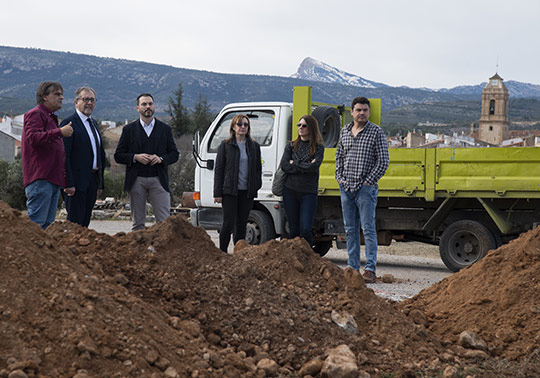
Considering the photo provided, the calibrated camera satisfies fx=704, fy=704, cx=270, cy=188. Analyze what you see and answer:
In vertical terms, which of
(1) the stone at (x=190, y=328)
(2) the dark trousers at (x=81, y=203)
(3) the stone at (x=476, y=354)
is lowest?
(3) the stone at (x=476, y=354)

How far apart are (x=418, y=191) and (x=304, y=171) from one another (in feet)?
9.16

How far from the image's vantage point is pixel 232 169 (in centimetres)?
792

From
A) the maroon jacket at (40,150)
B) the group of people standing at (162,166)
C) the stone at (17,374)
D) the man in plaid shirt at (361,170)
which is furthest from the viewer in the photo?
the man in plaid shirt at (361,170)

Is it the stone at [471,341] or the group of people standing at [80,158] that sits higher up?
the group of people standing at [80,158]

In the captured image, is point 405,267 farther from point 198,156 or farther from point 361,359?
point 361,359

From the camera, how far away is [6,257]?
406 centimetres

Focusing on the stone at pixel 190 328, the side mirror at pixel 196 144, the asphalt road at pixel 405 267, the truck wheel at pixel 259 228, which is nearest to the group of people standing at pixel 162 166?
the asphalt road at pixel 405 267

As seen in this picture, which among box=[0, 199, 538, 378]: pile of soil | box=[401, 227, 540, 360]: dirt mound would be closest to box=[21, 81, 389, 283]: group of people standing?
box=[0, 199, 538, 378]: pile of soil

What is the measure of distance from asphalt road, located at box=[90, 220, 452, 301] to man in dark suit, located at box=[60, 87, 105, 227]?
123 inches

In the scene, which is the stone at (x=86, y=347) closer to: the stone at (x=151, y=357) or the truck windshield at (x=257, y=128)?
the stone at (x=151, y=357)

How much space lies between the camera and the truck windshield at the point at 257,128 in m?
10.7

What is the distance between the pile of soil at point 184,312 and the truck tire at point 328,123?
5070 mm

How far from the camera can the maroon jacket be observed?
637cm

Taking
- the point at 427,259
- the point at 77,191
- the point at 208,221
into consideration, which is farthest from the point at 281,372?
the point at 427,259
